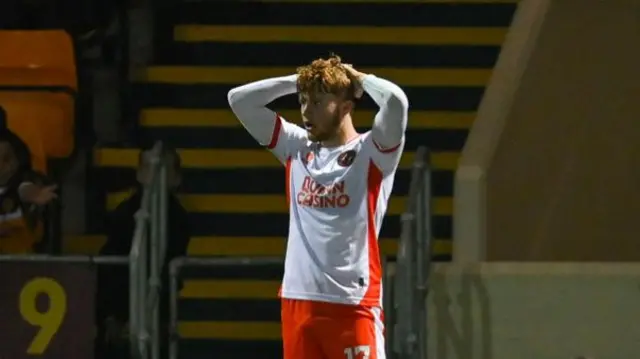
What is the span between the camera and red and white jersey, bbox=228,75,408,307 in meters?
4.70

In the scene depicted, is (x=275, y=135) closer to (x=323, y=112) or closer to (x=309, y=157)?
(x=309, y=157)

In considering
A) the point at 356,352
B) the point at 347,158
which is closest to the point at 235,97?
the point at 347,158

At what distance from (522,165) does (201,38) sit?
6.43 feet

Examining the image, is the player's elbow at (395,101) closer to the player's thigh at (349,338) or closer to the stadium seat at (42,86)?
the player's thigh at (349,338)

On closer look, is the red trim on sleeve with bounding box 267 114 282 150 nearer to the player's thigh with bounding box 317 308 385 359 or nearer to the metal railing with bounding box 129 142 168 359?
the player's thigh with bounding box 317 308 385 359

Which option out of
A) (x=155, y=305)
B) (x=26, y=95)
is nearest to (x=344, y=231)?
(x=155, y=305)

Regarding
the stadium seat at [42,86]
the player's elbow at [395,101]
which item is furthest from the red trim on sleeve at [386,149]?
the stadium seat at [42,86]

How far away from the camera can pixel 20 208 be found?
7098 mm

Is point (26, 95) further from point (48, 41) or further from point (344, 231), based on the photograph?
point (344, 231)

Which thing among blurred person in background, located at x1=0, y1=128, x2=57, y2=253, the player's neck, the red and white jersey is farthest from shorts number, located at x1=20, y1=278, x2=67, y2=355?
the player's neck

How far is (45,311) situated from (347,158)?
2145mm

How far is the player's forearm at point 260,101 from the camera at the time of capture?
493 cm

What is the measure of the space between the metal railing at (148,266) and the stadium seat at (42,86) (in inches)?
45.7

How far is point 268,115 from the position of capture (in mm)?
4941
